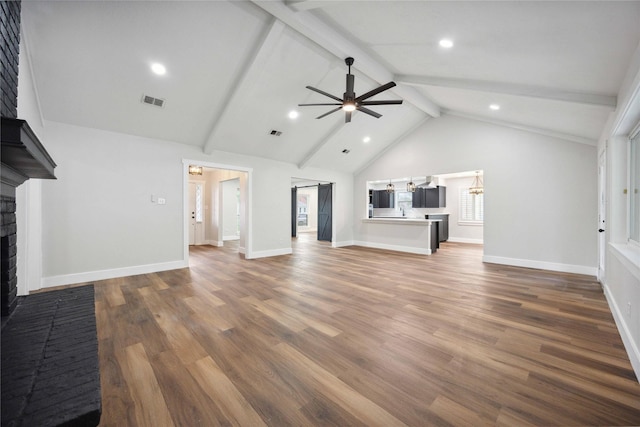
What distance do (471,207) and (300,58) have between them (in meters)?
8.22

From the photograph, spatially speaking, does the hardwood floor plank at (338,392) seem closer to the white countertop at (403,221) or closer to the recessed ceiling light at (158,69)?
the recessed ceiling light at (158,69)

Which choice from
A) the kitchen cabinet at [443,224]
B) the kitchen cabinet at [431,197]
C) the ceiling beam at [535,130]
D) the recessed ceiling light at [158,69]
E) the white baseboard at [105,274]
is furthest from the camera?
the kitchen cabinet at [431,197]

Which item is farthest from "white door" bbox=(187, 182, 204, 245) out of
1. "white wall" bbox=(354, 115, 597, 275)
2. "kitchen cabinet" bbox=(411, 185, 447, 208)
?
"kitchen cabinet" bbox=(411, 185, 447, 208)

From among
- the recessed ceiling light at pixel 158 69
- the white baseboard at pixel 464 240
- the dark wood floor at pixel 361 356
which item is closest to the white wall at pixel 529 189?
the dark wood floor at pixel 361 356

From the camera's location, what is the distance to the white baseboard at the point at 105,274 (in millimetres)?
3896

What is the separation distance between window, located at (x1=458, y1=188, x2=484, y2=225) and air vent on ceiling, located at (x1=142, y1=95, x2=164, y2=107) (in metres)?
9.50

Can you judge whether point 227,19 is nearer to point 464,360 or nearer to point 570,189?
point 464,360

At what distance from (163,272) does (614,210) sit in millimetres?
6684

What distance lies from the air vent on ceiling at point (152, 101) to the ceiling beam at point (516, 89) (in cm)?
391

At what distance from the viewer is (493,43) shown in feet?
8.95

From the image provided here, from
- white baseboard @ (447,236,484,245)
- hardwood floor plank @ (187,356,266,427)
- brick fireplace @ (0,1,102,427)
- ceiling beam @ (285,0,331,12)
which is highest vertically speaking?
ceiling beam @ (285,0,331,12)

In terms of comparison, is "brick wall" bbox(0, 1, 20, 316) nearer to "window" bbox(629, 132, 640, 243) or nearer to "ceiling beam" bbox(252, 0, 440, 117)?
"ceiling beam" bbox(252, 0, 440, 117)

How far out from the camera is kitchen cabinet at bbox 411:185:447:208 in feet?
→ 31.8

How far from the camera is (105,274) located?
4.32m
